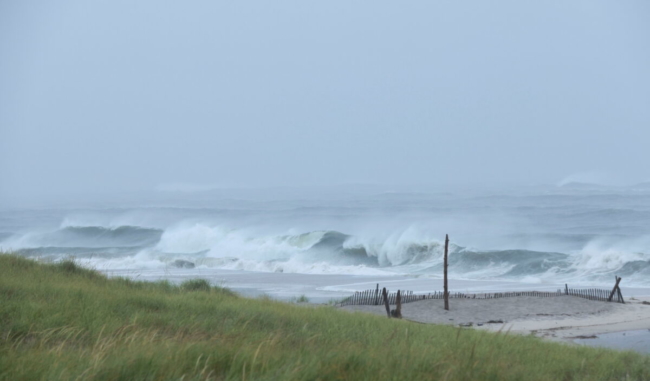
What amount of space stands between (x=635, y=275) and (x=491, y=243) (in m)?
18.8

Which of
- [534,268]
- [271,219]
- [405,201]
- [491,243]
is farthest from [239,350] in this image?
[405,201]

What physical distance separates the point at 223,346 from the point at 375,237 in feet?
166

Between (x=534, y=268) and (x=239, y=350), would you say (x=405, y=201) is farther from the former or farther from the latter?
(x=239, y=350)

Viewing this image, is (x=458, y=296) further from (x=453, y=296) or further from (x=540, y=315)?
(x=540, y=315)

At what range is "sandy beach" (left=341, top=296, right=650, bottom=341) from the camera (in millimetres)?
17777

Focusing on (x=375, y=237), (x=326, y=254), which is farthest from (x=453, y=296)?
(x=375, y=237)

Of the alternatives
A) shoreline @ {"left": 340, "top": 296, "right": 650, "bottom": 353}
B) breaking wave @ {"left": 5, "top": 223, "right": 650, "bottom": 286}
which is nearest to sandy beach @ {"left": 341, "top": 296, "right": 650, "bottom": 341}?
shoreline @ {"left": 340, "top": 296, "right": 650, "bottom": 353}

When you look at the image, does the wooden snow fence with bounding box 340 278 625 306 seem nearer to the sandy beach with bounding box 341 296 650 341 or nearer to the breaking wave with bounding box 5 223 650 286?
the sandy beach with bounding box 341 296 650 341

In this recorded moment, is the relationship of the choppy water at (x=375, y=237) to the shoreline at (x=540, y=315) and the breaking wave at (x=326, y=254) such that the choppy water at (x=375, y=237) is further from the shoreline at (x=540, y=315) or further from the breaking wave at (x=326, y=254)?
the shoreline at (x=540, y=315)

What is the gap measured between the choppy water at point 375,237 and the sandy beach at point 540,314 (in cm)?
1053

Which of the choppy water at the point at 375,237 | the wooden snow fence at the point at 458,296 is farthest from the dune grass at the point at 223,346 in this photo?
the choppy water at the point at 375,237

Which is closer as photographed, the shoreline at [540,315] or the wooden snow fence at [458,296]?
the shoreline at [540,315]

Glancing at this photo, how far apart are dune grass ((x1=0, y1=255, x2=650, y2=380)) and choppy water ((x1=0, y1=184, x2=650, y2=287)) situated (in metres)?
24.1

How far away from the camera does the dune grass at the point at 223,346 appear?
477cm
